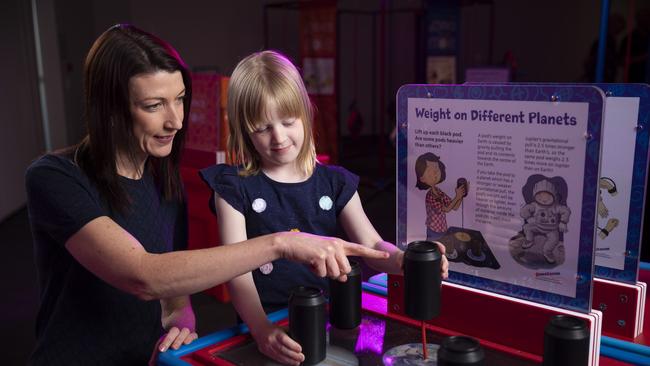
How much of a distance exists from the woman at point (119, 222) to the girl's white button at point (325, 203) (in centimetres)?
34

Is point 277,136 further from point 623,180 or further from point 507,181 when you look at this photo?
point 623,180

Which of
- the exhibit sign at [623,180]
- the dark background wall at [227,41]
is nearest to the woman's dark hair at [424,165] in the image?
the exhibit sign at [623,180]

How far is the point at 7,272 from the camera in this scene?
11.8 ft

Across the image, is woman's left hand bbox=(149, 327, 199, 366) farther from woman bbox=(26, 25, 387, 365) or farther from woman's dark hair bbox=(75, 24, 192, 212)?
woman's dark hair bbox=(75, 24, 192, 212)

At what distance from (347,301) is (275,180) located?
1.35 ft

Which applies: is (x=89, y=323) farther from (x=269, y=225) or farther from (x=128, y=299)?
(x=269, y=225)

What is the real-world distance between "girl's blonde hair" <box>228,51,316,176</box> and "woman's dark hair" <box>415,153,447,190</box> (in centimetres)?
Result: 31

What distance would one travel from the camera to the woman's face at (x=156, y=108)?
1.09 m

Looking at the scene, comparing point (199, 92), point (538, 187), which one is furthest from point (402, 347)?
point (199, 92)

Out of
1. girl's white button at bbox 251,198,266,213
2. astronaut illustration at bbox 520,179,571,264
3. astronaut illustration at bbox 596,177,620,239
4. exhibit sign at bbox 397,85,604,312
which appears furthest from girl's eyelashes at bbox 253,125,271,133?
astronaut illustration at bbox 596,177,620,239

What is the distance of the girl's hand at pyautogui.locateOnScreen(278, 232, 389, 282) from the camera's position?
2.72 feet

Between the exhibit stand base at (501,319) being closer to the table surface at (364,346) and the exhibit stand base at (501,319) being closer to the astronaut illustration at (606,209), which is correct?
the table surface at (364,346)

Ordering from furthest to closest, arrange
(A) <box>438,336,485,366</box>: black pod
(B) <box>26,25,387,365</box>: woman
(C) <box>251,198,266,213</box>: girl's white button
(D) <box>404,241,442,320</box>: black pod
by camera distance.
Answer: (C) <box>251,198,266,213</box>: girl's white button, (B) <box>26,25,387,365</box>: woman, (D) <box>404,241,442,320</box>: black pod, (A) <box>438,336,485,366</box>: black pod

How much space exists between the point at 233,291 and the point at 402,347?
35 cm
